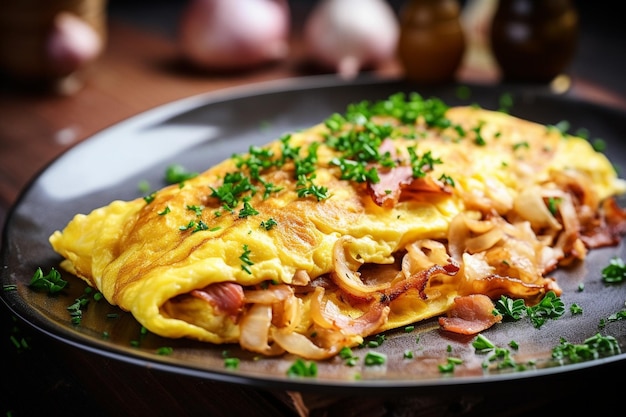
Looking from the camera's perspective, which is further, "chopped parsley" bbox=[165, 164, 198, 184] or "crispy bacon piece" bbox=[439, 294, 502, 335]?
"chopped parsley" bbox=[165, 164, 198, 184]

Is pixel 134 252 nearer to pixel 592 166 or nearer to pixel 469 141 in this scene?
pixel 469 141

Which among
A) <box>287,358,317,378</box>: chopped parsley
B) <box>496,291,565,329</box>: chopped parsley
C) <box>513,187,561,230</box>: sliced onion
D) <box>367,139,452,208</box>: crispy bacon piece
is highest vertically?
<box>367,139,452,208</box>: crispy bacon piece

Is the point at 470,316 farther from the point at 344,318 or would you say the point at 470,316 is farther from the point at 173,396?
the point at 173,396

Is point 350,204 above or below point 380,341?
above

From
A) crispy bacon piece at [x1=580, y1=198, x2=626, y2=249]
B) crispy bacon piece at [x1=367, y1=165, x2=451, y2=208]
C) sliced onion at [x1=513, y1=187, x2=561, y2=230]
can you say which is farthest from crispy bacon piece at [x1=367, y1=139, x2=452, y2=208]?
crispy bacon piece at [x1=580, y1=198, x2=626, y2=249]

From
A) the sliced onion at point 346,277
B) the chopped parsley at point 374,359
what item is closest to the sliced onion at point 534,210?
the sliced onion at point 346,277

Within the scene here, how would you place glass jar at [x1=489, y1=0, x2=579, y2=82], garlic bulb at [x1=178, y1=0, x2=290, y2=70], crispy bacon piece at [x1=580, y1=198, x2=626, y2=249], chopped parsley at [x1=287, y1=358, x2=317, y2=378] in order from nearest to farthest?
1. chopped parsley at [x1=287, y1=358, x2=317, y2=378]
2. crispy bacon piece at [x1=580, y1=198, x2=626, y2=249]
3. glass jar at [x1=489, y1=0, x2=579, y2=82]
4. garlic bulb at [x1=178, y1=0, x2=290, y2=70]

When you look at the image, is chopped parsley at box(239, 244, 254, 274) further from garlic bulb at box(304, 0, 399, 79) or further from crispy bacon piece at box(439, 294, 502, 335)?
garlic bulb at box(304, 0, 399, 79)

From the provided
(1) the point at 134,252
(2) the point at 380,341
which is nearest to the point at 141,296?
(1) the point at 134,252
